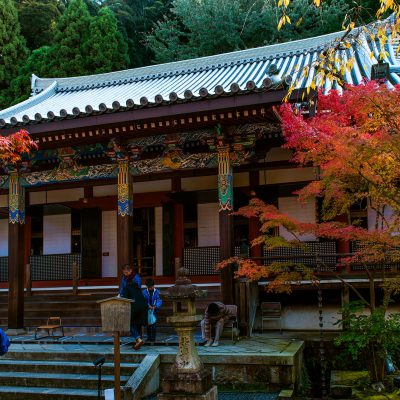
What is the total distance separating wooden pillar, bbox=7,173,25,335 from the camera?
1231cm

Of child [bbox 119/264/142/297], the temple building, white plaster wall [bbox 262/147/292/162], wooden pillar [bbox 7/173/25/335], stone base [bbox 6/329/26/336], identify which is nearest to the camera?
child [bbox 119/264/142/297]

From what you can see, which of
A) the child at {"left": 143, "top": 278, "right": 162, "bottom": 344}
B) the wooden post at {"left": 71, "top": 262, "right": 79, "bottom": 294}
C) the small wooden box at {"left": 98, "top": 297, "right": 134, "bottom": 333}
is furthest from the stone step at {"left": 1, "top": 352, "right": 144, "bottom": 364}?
the wooden post at {"left": 71, "top": 262, "right": 79, "bottom": 294}

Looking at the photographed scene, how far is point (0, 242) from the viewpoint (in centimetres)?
1762

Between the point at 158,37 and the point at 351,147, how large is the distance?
31.0 m

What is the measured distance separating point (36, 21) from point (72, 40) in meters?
6.96

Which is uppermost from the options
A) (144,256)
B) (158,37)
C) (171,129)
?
(158,37)

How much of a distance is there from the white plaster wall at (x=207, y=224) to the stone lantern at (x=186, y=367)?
770 cm

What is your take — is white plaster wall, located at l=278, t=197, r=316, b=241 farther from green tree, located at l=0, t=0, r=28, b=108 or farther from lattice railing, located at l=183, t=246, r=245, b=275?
green tree, located at l=0, t=0, r=28, b=108

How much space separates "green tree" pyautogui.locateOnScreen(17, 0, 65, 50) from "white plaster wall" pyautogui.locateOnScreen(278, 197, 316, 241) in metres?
27.4

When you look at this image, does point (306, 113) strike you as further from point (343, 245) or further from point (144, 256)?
point (144, 256)

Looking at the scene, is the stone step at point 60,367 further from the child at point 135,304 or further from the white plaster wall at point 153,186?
the white plaster wall at point 153,186

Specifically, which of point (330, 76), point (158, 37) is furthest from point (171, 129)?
point (158, 37)

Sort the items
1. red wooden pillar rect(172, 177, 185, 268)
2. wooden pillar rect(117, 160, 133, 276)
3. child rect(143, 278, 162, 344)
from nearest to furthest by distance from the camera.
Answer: child rect(143, 278, 162, 344)
wooden pillar rect(117, 160, 133, 276)
red wooden pillar rect(172, 177, 185, 268)

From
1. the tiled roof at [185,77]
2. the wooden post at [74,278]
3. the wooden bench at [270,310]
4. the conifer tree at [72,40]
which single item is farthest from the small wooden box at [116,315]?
the conifer tree at [72,40]
